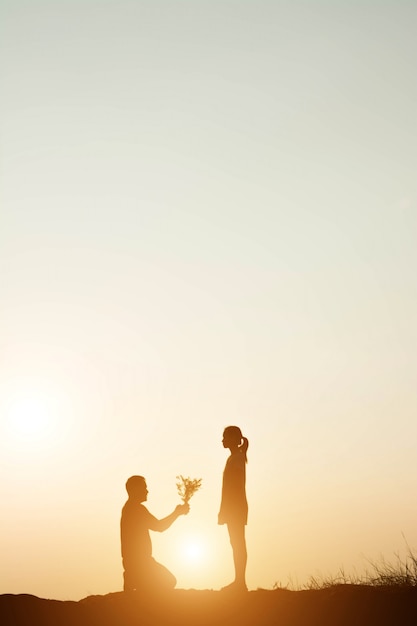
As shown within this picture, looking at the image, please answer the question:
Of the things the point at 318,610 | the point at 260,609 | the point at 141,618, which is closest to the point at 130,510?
the point at 141,618

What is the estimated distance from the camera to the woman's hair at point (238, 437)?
13.7 metres

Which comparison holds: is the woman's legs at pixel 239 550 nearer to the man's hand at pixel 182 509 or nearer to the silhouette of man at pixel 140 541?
the man's hand at pixel 182 509

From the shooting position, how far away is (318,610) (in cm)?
1321

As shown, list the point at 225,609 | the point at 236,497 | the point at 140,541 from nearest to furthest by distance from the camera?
the point at 225,609 → the point at 140,541 → the point at 236,497

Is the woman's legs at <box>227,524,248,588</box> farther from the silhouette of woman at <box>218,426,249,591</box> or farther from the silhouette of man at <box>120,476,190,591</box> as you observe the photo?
the silhouette of man at <box>120,476,190,591</box>

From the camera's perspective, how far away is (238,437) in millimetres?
13727

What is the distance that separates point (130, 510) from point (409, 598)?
5136 mm

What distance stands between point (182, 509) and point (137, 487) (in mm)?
918

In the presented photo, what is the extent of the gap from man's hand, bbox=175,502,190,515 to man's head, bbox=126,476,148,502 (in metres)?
0.63

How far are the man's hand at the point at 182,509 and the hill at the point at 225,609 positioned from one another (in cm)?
142

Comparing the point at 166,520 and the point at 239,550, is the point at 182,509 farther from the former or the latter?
the point at 239,550

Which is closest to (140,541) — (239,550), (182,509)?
(182,509)

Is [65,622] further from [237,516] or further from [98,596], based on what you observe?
[237,516]

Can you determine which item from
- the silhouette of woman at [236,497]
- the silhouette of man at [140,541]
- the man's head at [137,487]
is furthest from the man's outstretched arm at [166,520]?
the silhouette of woman at [236,497]
